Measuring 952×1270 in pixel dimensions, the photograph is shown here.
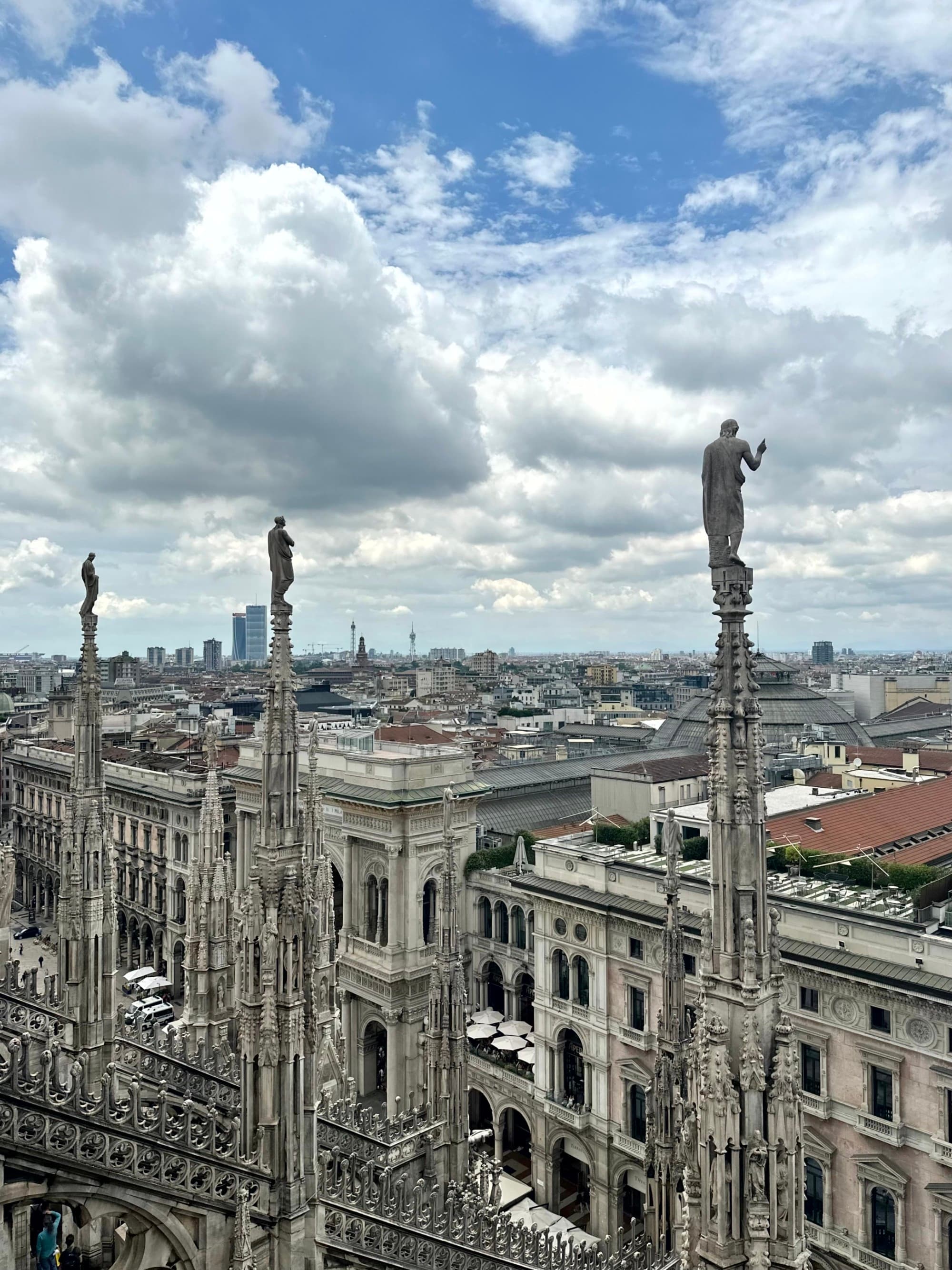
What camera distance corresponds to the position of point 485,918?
4200cm

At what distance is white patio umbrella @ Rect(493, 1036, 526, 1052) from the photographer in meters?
35.9

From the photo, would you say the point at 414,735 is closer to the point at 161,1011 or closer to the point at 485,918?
the point at 485,918

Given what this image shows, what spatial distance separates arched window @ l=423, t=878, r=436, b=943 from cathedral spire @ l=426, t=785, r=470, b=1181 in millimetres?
26615

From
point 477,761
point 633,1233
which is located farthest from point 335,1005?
point 477,761

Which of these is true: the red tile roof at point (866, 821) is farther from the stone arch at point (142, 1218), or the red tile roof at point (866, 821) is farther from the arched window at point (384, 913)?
the stone arch at point (142, 1218)

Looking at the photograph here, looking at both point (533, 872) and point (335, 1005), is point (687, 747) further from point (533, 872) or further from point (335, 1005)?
point (335, 1005)

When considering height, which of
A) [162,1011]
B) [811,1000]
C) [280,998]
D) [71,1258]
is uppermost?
[280,998]

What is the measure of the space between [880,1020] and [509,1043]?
17.6 metres

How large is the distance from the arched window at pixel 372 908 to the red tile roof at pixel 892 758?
3349 cm

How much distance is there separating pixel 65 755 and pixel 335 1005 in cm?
5731

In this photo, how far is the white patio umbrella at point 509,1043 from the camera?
118ft

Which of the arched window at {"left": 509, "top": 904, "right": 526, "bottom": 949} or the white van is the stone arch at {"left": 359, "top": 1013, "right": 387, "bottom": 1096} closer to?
the arched window at {"left": 509, "top": 904, "right": 526, "bottom": 949}

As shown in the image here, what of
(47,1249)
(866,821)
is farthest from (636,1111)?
(47,1249)

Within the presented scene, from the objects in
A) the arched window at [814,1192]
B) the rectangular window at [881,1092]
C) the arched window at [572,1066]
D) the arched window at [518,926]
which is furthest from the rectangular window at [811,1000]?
the arched window at [518,926]
